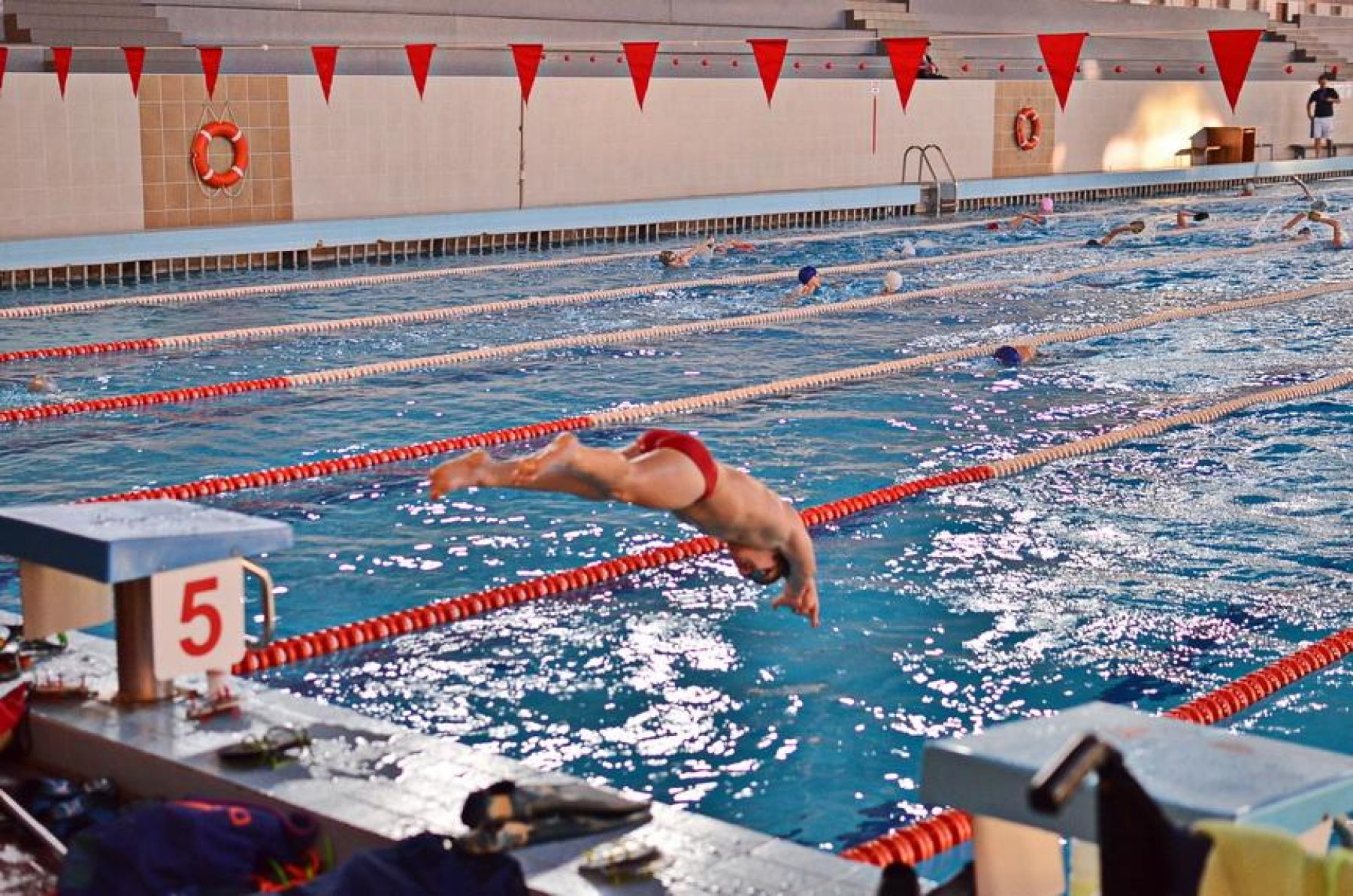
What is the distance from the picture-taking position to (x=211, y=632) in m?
3.38

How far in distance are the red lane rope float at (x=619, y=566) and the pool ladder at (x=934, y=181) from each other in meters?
11.4

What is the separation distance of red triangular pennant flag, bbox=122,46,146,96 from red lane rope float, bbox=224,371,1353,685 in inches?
334

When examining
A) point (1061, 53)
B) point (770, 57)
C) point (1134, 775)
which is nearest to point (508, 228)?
point (770, 57)

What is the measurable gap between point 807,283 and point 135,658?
870cm

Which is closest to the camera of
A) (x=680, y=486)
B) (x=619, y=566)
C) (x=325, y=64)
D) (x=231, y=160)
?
(x=680, y=486)

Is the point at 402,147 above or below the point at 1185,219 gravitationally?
above

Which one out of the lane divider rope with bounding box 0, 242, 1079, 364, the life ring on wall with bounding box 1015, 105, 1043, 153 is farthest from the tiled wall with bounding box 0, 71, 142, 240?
the life ring on wall with bounding box 1015, 105, 1043, 153

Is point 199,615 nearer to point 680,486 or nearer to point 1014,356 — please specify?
point 680,486

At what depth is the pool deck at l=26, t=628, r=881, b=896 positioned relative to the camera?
8.89 feet

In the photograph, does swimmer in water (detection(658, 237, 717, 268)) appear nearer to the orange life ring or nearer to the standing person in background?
the orange life ring

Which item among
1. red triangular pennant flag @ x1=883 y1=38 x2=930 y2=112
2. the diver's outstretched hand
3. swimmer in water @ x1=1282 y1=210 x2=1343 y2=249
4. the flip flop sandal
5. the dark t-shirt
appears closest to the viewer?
the flip flop sandal

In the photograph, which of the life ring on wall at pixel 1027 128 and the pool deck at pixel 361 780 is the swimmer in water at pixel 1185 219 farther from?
the pool deck at pixel 361 780

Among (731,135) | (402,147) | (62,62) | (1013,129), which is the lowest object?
(402,147)

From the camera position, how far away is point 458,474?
8.34 feet
